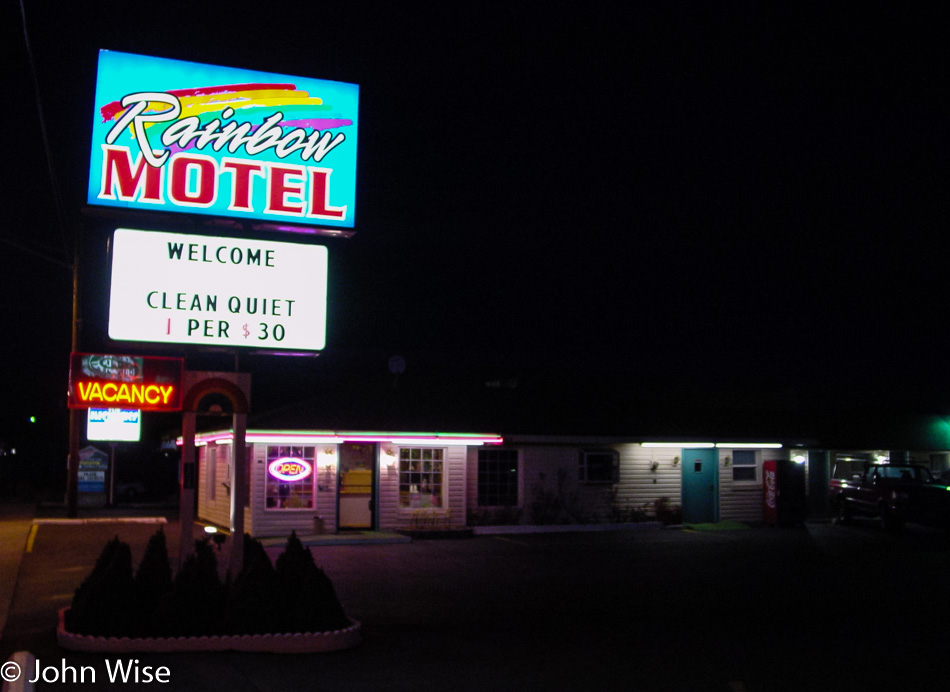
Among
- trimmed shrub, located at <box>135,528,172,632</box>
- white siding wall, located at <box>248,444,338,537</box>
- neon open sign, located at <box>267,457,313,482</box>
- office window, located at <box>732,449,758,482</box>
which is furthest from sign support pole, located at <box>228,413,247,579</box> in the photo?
office window, located at <box>732,449,758,482</box>

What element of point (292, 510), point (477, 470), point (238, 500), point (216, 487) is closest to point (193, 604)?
point (238, 500)

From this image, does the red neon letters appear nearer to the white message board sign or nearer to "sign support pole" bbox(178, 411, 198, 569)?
the white message board sign

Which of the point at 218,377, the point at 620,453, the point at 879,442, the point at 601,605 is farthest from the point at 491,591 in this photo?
the point at 879,442

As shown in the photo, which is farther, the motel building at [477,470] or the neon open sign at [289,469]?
the motel building at [477,470]

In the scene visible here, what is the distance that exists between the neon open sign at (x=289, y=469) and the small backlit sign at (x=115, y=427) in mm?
13150

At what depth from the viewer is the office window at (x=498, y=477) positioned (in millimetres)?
24375

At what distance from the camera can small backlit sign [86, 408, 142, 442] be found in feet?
108

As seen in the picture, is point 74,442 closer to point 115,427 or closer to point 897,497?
point 115,427

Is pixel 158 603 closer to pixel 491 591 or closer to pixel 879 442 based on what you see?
pixel 491 591

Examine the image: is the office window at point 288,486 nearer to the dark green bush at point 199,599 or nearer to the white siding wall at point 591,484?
the white siding wall at point 591,484

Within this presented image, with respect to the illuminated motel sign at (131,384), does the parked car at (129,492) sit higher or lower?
lower

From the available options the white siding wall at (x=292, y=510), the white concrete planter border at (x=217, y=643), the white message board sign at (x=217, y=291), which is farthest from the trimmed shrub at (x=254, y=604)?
the white siding wall at (x=292, y=510)

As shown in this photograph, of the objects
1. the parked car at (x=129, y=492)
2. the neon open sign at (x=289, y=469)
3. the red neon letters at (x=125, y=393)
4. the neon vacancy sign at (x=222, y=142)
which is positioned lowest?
the parked car at (x=129, y=492)

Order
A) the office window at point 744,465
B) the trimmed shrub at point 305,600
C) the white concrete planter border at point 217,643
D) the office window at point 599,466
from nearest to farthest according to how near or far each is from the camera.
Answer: the white concrete planter border at point 217,643 → the trimmed shrub at point 305,600 → the office window at point 599,466 → the office window at point 744,465
